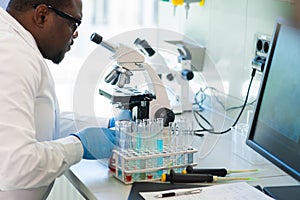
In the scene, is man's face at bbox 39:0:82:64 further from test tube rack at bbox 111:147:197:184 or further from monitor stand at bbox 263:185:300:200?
monitor stand at bbox 263:185:300:200

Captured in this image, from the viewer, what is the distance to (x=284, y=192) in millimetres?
1284

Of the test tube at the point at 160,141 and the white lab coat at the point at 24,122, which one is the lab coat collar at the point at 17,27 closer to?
the white lab coat at the point at 24,122

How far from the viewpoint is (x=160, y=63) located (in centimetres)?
224

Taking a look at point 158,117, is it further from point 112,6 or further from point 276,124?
point 112,6

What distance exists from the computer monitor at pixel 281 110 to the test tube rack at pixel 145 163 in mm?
227

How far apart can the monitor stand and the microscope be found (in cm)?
38

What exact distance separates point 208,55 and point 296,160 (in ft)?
3.81

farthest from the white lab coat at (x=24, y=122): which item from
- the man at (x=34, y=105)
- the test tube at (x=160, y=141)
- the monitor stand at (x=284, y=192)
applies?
the monitor stand at (x=284, y=192)

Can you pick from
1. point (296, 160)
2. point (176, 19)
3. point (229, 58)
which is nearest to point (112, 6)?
point (176, 19)

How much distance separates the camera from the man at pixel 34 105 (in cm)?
108

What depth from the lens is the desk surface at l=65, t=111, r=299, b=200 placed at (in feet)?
4.23

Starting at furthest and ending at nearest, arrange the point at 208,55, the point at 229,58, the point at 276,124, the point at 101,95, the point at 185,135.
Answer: the point at 208,55 → the point at 229,58 → the point at 101,95 → the point at 185,135 → the point at 276,124

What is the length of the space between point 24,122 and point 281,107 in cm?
71

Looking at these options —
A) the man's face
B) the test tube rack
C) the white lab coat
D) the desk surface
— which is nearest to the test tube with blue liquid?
the test tube rack
